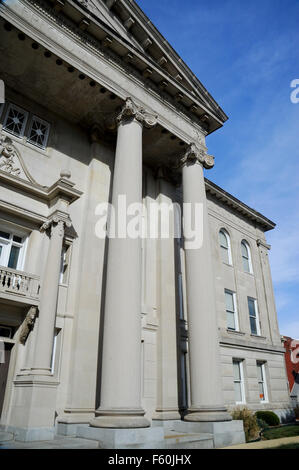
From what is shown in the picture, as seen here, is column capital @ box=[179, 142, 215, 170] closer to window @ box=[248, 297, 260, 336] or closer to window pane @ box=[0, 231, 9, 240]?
window pane @ box=[0, 231, 9, 240]

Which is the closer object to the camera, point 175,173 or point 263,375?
point 175,173

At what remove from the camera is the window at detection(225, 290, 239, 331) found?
2276cm

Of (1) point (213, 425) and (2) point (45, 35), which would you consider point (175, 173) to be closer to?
(2) point (45, 35)

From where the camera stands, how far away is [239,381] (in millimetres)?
21219

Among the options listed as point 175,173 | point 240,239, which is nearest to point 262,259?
point 240,239

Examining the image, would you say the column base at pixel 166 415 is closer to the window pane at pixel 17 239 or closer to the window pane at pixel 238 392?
the window pane at pixel 238 392

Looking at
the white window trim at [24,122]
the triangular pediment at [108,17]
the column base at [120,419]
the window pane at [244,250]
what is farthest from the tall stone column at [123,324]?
the window pane at [244,250]

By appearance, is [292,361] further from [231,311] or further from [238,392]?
[238,392]

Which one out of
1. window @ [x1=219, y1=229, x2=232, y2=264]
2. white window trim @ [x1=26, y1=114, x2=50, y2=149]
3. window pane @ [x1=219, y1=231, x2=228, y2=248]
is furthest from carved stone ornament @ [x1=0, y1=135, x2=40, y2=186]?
window pane @ [x1=219, y1=231, x2=228, y2=248]

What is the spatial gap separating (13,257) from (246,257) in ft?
63.5

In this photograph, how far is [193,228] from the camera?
16.7m

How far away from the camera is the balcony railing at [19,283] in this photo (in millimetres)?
11453

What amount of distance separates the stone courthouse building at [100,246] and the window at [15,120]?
54mm

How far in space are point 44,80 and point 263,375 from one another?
72.1 ft
